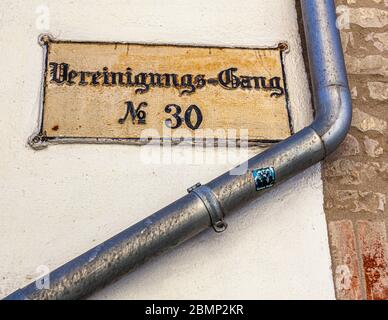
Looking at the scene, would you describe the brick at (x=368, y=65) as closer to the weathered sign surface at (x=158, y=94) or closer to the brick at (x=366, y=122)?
the brick at (x=366, y=122)

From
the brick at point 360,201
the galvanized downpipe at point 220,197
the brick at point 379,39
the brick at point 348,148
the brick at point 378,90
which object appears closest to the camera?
the galvanized downpipe at point 220,197

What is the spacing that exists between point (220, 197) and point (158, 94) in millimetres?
557

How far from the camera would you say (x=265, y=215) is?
2209mm

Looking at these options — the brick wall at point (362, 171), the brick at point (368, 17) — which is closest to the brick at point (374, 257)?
the brick wall at point (362, 171)

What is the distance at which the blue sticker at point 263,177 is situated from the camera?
6.92ft

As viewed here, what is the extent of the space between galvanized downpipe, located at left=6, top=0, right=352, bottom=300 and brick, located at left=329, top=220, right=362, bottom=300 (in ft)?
0.92

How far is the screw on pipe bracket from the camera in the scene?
6.68 ft

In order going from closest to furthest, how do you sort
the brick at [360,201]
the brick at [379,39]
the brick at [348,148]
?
the brick at [360,201]
the brick at [348,148]
the brick at [379,39]

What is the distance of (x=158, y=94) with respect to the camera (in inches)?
92.2

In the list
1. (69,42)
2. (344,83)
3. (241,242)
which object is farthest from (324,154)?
(69,42)

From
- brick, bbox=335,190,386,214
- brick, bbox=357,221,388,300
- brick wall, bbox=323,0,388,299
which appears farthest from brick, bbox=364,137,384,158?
brick, bbox=357,221,388,300

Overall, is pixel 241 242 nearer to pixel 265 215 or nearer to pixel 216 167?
pixel 265 215

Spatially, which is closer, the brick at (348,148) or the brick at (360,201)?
the brick at (360,201)

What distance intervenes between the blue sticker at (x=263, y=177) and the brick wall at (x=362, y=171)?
28cm
